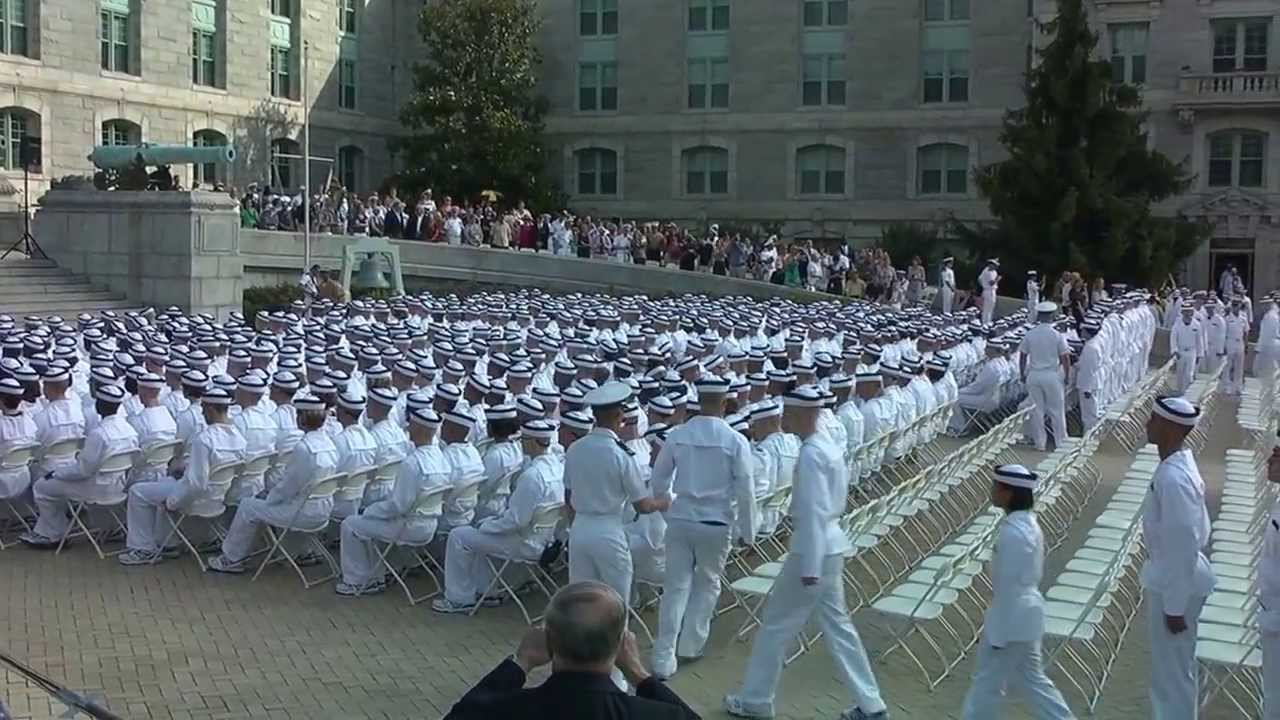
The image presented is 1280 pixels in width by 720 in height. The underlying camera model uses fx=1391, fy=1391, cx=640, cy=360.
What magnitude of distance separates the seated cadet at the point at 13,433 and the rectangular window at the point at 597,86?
4483 cm

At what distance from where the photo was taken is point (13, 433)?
1282 centimetres

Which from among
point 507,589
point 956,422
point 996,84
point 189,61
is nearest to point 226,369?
point 507,589

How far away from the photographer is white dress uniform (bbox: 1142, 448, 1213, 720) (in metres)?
7.86

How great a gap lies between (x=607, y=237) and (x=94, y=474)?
101 feet

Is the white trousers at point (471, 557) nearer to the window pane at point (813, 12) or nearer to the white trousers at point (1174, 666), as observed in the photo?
the white trousers at point (1174, 666)

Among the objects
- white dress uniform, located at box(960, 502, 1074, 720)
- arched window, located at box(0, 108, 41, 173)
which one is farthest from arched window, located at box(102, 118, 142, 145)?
white dress uniform, located at box(960, 502, 1074, 720)

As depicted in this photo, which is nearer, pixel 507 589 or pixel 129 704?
pixel 129 704

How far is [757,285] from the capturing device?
130ft

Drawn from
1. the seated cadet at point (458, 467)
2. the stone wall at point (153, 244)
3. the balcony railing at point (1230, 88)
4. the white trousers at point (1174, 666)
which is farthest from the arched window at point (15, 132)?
the white trousers at point (1174, 666)

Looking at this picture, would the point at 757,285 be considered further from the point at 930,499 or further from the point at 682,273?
the point at 930,499

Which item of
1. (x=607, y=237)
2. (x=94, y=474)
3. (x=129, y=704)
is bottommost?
(x=129, y=704)

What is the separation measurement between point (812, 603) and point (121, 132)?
133ft

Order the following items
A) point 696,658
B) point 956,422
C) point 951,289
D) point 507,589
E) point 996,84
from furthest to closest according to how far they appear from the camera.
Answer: point 996,84, point 951,289, point 956,422, point 507,589, point 696,658

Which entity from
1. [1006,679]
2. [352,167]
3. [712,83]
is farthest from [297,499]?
[712,83]
